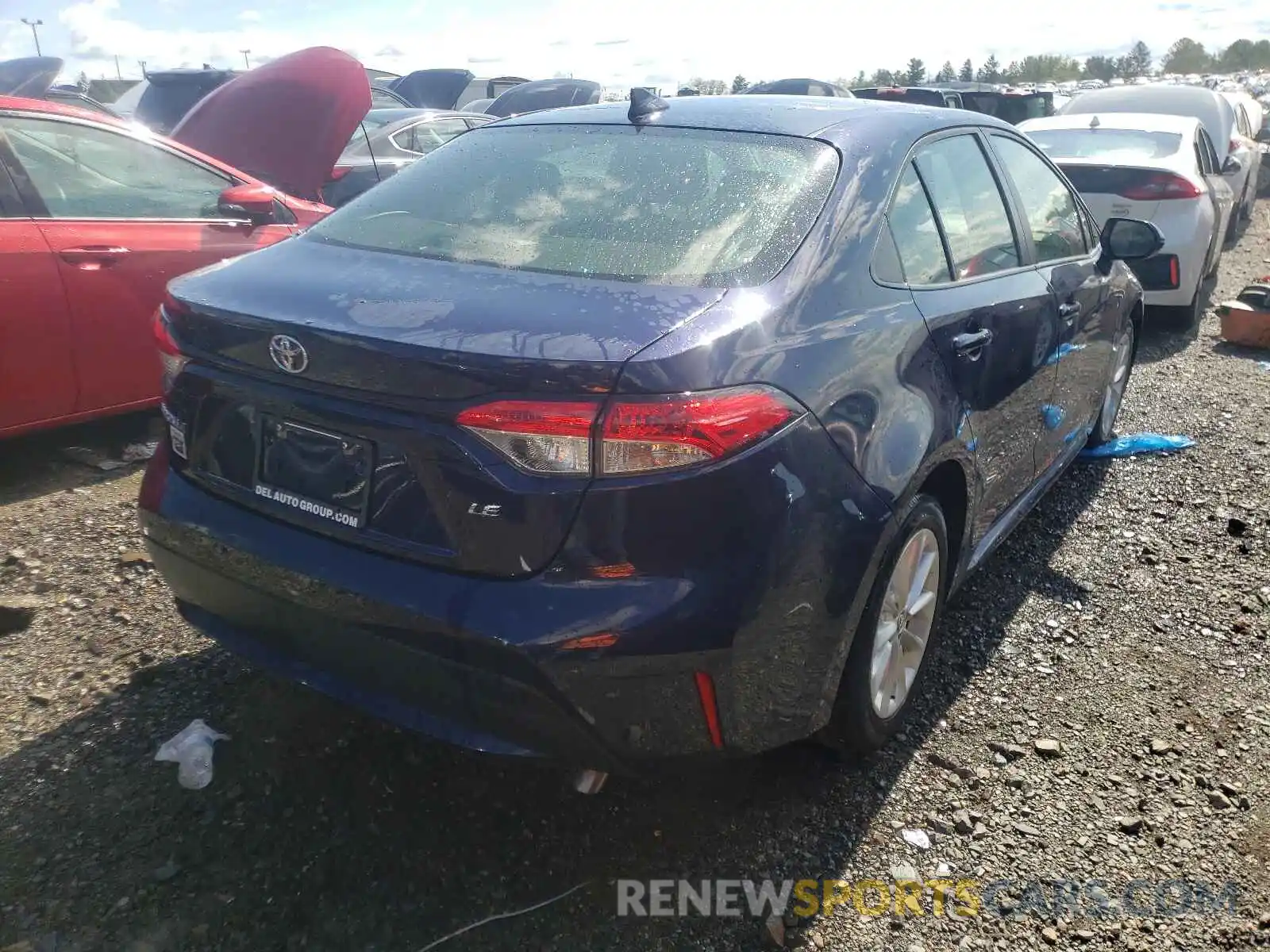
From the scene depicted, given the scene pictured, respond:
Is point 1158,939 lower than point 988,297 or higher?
lower

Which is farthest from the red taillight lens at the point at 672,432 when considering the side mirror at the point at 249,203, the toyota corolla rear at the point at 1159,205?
the toyota corolla rear at the point at 1159,205

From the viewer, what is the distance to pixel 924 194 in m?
2.72

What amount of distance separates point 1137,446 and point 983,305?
257 cm

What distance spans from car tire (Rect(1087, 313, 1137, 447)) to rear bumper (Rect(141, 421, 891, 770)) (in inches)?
106

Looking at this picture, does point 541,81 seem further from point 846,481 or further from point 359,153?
point 846,481

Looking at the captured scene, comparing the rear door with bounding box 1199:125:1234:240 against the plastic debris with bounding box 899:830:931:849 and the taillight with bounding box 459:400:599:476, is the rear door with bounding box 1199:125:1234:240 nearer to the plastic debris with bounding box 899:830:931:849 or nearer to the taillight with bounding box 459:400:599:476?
the plastic debris with bounding box 899:830:931:849

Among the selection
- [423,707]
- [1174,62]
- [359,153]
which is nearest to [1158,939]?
[423,707]

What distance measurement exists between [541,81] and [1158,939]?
55.9ft

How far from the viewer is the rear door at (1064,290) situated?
3.39 m

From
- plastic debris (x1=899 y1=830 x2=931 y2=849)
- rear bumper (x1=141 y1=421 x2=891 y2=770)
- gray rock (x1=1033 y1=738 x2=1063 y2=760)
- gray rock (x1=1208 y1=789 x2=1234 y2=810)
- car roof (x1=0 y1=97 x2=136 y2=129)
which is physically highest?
car roof (x1=0 y1=97 x2=136 y2=129)

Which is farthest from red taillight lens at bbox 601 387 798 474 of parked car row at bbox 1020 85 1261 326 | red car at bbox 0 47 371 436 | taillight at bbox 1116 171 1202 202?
taillight at bbox 1116 171 1202 202

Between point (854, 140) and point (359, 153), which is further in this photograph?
point (359, 153)

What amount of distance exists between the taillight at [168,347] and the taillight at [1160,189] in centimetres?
628

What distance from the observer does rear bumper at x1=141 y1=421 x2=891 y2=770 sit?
6.15ft
